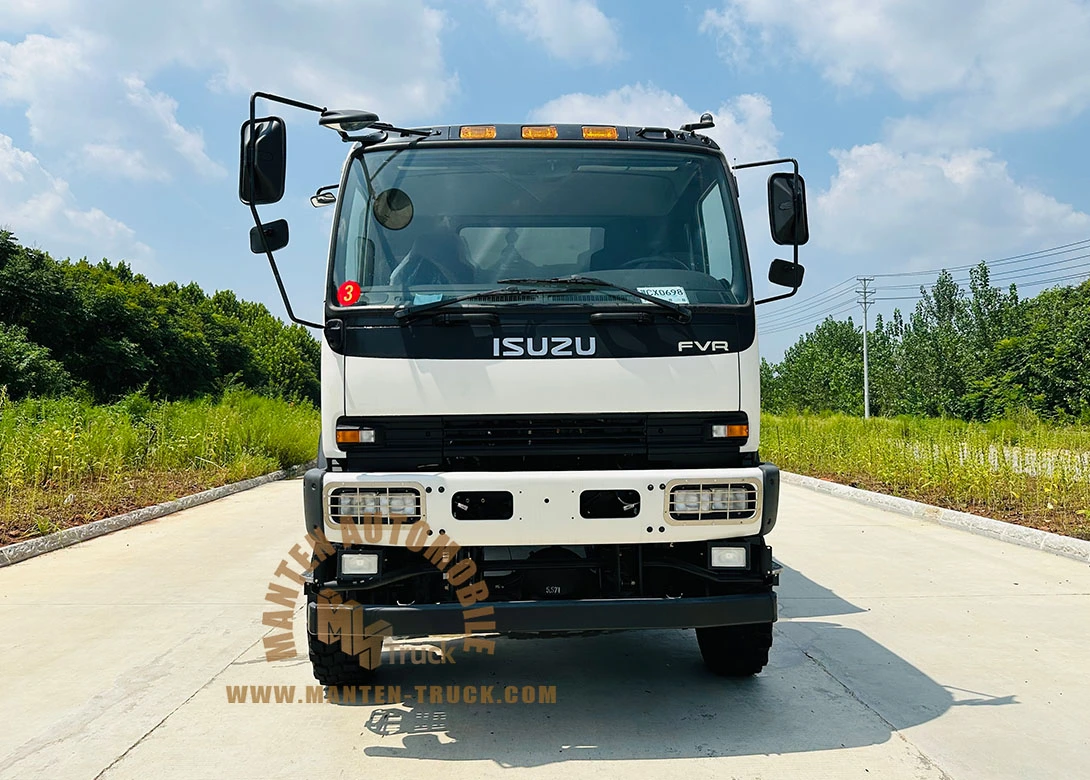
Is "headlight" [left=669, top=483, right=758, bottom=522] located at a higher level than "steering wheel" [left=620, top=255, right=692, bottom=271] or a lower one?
lower

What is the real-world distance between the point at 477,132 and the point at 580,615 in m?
2.44

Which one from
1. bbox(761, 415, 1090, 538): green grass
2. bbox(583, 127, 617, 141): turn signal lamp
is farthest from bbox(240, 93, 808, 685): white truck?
bbox(761, 415, 1090, 538): green grass

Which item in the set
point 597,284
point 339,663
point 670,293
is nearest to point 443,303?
point 597,284

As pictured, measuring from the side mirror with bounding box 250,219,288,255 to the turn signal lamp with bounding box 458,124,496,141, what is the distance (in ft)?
3.30

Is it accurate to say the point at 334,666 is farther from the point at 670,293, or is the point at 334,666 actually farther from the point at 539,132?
the point at 539,132

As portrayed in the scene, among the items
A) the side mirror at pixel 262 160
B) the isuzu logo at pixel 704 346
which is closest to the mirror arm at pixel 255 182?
the side mirror at pixel 262 160

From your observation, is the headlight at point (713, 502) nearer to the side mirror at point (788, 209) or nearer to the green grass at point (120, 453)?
the side mirror at point (788, 209)

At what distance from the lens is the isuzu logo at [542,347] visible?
4.16 metres

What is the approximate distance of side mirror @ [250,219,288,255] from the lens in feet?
14.9

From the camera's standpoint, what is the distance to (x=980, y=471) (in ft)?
36.9

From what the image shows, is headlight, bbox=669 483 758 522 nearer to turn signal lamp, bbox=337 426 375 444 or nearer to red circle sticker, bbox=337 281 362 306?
turn signal lamp, bbox=337 426 375 444

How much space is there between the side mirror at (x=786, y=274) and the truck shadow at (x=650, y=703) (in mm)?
2112

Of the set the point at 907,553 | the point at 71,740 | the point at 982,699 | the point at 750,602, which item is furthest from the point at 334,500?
the point at 907,553

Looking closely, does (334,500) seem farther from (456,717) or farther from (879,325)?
(879,325)
